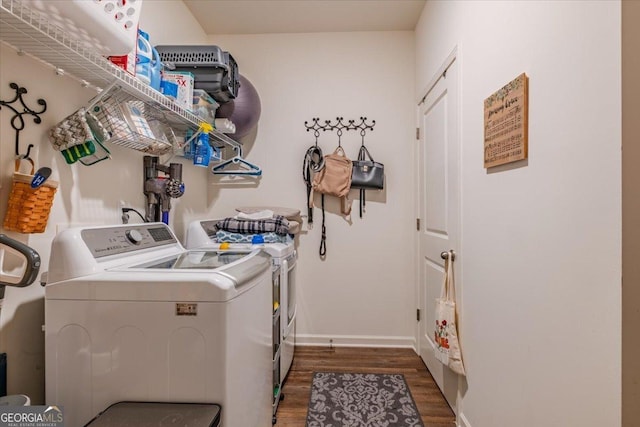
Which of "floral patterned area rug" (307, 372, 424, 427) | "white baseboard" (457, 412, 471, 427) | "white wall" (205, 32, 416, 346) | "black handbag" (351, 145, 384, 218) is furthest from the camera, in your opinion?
"white wall" (205, 32, 416, 346)

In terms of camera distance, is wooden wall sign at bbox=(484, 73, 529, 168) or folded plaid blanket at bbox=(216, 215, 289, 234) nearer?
wooden wall sign at bbox=(484, 73, 529, 168)

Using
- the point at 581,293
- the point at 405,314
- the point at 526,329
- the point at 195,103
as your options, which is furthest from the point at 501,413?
the point at 195,103

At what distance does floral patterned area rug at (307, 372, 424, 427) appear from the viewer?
1870 mm

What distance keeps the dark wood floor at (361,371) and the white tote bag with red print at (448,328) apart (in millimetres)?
371

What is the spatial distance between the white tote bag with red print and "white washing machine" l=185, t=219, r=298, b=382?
921 mm

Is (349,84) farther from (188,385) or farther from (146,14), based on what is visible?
(188,385)

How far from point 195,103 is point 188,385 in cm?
158

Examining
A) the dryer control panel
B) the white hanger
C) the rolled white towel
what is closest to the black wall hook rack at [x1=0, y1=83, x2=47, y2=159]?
the dryer control panel

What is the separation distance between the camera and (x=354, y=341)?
2881 millimetres

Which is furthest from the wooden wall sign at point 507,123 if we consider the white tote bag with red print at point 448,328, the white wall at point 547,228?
the white tote bag with red print at point 448,328

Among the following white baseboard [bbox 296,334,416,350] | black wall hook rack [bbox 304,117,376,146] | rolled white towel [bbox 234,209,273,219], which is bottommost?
white baseboard [bbox 296,334,416,350]

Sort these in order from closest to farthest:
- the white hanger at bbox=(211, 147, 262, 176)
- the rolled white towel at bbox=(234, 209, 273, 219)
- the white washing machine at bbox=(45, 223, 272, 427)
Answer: the white washing machine at bbox=(45, 223, 272, 427) → the rolled white towel at bbox=(234, 209, 273, 219) → the white hanger at bbox=(211, 147, 262, 176)

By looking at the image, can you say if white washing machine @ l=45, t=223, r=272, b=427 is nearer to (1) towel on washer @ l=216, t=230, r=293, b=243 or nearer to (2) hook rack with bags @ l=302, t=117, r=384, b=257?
(1) towel on washer @ l=216, t=230, r=293, b=243

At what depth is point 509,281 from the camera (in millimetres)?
1319
